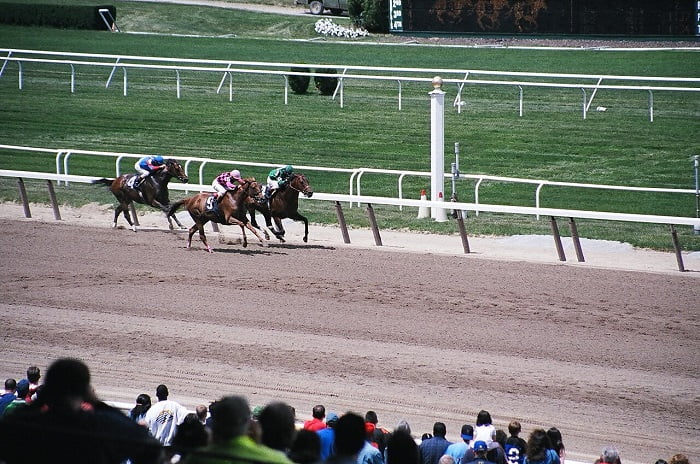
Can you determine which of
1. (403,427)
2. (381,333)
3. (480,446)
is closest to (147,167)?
(381,333)

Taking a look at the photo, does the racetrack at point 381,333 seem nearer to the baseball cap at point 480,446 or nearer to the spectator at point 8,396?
the spectator at point 8,396

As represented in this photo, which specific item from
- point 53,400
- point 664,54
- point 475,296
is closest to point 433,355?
point 475,296

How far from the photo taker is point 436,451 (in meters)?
6.56

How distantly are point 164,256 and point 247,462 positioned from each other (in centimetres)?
1046

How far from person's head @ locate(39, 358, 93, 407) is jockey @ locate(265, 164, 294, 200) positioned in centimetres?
1046

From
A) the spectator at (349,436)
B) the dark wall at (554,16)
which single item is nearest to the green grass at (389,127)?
the dark wall at (554,16)

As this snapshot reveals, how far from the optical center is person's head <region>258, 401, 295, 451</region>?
3926mm

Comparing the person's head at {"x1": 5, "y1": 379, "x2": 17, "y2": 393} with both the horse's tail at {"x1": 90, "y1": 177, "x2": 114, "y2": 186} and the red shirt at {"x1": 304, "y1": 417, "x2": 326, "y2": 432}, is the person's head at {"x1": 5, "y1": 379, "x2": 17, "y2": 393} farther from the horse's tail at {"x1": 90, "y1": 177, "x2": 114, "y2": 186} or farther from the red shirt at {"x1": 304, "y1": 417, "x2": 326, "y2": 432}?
the horse's tail at {"x1": 90, "y1": 177, "x2": 114, "y2": 186}

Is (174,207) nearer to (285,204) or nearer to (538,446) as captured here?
(285,204)

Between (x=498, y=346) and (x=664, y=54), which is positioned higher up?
(x=664, y=54)

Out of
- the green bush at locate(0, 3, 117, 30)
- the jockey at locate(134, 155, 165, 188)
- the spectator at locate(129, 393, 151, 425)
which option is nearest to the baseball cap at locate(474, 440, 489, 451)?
the spectator at locate(129, 393, 151, 425)

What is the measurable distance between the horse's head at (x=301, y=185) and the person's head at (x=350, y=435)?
33.1 feet

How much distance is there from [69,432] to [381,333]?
6.86 m

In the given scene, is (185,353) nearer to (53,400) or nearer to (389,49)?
(53,400)
